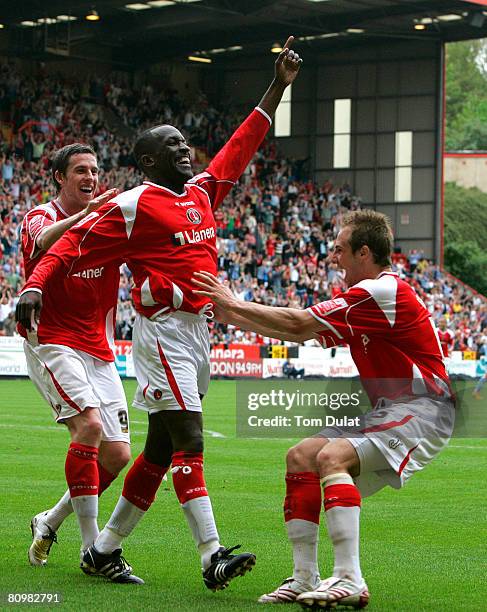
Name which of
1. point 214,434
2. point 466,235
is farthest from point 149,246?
point 466,235

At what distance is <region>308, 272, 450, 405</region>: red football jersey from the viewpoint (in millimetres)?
5934

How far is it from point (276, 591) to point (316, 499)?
0.50 m

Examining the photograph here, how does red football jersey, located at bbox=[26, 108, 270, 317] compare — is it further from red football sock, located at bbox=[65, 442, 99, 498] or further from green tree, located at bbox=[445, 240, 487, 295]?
green tree, located at bbox=[445, 240, 487, 295]

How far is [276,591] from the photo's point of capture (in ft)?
19.9

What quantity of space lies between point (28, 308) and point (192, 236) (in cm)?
99

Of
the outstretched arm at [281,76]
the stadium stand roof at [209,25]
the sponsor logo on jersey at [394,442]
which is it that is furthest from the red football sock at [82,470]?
the stadium stand roof at [209,25]

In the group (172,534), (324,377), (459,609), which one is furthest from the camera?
(324,377)

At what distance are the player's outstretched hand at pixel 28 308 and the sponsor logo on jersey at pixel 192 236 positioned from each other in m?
0.81

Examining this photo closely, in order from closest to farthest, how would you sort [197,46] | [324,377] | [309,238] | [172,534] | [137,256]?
[137,256] < [172,534] < [324,377] < [309,238] < [197,46]

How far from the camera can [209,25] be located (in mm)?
43938

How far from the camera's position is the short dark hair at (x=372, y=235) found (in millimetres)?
6129

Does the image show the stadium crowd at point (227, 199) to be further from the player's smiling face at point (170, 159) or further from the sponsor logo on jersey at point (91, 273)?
the player's smiling face at point (170, 159)

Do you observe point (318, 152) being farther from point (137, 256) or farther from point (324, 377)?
point (137, 256)

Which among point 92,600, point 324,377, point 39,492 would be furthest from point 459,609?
point 324,377
